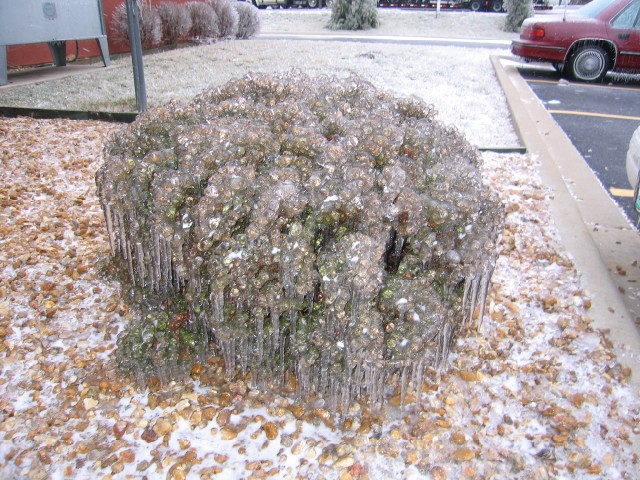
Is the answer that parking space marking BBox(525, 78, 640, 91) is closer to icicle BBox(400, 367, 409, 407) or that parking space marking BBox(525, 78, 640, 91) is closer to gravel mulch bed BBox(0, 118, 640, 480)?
gravel mulch bed BBox(0, 118, 640, 480)

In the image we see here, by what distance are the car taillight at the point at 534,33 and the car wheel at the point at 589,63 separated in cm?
61

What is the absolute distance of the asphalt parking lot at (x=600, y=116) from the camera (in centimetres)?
482

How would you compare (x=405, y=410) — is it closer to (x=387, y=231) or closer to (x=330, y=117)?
(x=387, y=231)

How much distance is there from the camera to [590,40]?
26.8 ft

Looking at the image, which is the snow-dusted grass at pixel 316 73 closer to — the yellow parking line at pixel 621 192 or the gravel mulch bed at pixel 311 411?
the yellow parking line at pixel 621 192

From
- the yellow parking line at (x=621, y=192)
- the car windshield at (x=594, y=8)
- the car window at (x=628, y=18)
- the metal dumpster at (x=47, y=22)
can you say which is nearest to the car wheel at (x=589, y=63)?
the car window at (x=628, y=18)

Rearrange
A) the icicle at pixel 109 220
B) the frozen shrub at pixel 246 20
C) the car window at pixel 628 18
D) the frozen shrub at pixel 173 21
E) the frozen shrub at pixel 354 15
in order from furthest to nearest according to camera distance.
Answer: the frozen shrub at pixel 354 15 → the frozen shrub at pixel 246 20 → the frozen shrub at pixel 173 21 → the car window at pixel 628 18 → the icicle at pixel 109 220

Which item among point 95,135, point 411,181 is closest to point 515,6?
point 95,135

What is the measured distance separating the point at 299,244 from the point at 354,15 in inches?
614

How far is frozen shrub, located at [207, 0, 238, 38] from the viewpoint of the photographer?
11.5 meters

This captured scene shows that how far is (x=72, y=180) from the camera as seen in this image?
14.4 ft

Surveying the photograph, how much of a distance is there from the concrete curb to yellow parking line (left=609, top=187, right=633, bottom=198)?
126mm

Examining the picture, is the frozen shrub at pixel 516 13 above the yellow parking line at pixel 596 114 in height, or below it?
above

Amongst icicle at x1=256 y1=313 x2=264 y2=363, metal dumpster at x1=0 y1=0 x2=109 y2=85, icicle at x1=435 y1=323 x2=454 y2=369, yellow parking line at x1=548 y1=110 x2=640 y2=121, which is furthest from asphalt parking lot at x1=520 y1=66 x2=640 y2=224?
metal dumpster at x1=0 y1=0 x2=109 y2=85
